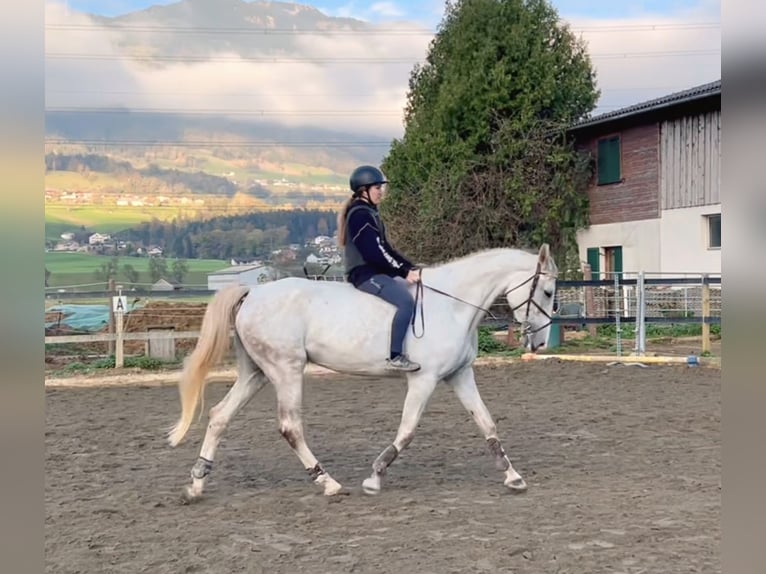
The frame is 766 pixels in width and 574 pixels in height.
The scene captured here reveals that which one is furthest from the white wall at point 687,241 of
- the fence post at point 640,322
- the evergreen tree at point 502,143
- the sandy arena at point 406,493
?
the sandy arena at point 406,493

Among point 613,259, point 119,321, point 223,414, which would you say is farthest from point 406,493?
point 613,259

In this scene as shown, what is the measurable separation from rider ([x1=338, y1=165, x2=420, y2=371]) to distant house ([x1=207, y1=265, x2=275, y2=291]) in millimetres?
6573

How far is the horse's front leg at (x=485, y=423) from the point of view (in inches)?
213

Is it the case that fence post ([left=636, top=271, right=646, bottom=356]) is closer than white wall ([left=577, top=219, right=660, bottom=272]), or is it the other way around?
fence post ([left=636, top=271, right=646, bottom=356])

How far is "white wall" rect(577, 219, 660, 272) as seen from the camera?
19.2 metres

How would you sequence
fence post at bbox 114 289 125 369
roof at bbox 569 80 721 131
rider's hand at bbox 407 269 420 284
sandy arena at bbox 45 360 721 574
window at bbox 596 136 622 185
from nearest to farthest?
sandy arena at bbox 45 360 721 574, rider's hand at bbox 407 269 420 284, fence post at bbox 114 289 125 369, roof at bbox 569 80 721 131, window at bbox 596 136 622 185

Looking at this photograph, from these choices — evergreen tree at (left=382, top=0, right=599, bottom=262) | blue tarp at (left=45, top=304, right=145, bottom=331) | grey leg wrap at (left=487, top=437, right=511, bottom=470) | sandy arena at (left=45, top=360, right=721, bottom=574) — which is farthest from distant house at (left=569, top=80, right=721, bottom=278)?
grey leg wrap at (left=487, top=437, right=511, bottom=470)

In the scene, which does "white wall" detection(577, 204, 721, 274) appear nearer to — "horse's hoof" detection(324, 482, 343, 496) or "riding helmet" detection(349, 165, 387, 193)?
"riding helmet" detection(349, 165, 387, 193)

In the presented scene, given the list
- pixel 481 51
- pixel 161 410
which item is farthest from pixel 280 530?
pixel 481 51

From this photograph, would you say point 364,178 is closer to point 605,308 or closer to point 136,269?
point 136,269

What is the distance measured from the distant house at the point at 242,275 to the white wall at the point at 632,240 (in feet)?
34.4

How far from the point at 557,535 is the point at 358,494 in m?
1.60

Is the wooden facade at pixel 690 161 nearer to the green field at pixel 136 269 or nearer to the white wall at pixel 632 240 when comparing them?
the white wall at pixel 632 240

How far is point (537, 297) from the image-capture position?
5.73 meters
